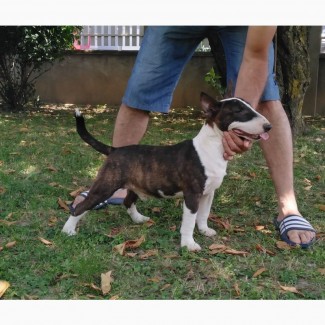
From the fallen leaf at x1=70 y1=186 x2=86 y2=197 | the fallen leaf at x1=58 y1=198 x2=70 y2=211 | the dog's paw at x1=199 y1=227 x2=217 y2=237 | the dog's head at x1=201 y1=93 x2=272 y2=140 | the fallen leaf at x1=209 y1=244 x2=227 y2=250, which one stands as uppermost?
the dog's head at x1=201 y1=93 x2=272 y2=140

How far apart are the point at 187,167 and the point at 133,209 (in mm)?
713

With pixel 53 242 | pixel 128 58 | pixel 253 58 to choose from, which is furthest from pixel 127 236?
pixel 128 58

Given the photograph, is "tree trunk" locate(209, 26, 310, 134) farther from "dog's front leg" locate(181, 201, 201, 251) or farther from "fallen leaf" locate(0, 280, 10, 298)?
"fallen leaf" locate(0, 280, 10, 298)

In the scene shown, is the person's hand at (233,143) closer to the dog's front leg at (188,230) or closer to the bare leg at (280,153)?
the dog's front leg at (188,230)

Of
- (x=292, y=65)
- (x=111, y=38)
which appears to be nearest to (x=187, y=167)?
(x=292, y=65)

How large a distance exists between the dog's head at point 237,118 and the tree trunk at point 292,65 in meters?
3.70

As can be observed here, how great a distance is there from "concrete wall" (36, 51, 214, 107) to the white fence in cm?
67

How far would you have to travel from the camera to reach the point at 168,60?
3.79 meters

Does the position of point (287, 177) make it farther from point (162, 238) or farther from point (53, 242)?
point (53, 242)

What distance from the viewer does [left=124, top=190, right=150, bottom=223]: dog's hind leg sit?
3.83 metres

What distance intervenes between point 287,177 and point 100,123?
5117 millimetres

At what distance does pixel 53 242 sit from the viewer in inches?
133

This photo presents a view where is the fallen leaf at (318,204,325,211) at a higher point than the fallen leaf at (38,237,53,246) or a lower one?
lower

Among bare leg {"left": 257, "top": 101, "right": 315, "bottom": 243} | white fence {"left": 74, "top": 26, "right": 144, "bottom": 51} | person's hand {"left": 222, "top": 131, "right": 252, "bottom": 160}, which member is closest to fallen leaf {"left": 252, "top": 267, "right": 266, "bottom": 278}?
person's hand {"left": 222, "top": 131, "right": 252, "bottom": 160}
